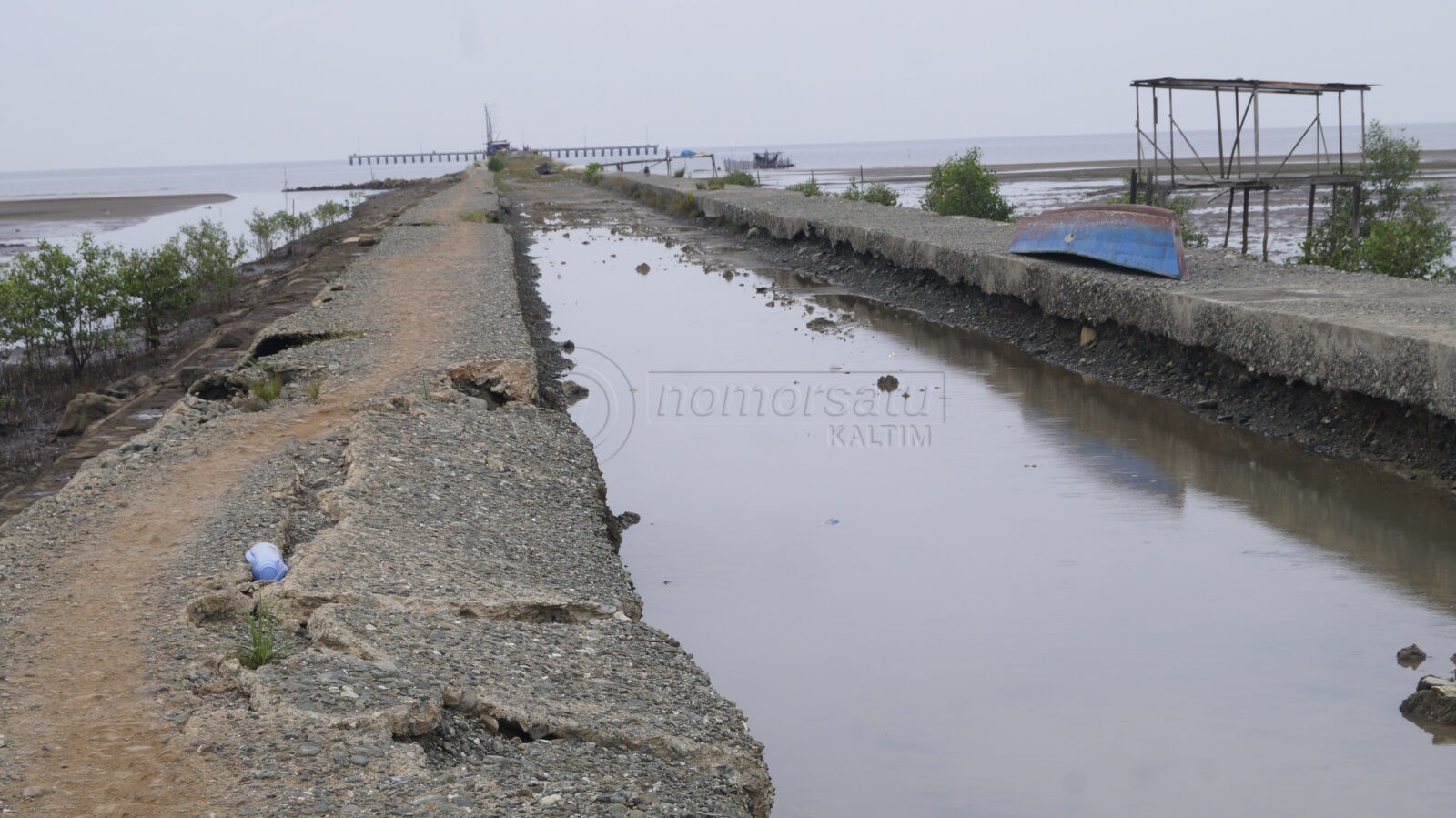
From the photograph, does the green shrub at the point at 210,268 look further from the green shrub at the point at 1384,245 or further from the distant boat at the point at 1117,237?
the green shrub at the point at 1384,245

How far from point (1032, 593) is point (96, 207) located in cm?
6310

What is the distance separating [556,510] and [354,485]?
2.80 feet

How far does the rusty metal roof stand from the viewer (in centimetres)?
1705

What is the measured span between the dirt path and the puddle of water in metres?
1.81

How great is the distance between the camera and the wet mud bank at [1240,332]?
7457 millimetres

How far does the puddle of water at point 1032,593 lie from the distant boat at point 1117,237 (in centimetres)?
162

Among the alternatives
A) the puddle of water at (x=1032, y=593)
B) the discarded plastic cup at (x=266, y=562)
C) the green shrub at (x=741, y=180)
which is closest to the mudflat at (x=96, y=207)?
the green shrub at (x=741, y=180)

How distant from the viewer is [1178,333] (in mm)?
9945

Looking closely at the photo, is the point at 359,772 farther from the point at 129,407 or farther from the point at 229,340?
the point at 229,340

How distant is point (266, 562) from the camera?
15.2 feet

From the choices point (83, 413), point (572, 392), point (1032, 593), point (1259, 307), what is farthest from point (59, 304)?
point (1032, 593)

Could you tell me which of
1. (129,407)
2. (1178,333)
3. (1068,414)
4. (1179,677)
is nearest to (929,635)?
(1179,677)

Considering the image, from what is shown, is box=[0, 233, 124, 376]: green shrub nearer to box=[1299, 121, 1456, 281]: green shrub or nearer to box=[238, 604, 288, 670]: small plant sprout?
box=[238, 604, 288, 670]: small plant sprout

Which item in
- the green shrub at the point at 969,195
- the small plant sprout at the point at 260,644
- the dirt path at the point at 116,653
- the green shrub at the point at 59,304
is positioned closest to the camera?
the dirt path at the point at 116,653
